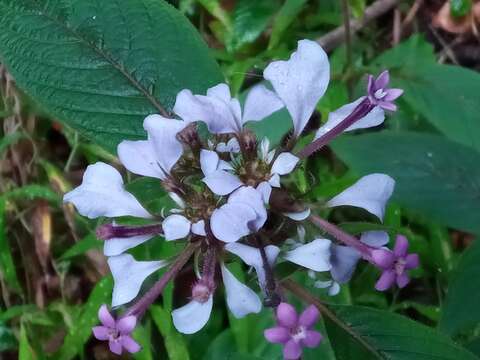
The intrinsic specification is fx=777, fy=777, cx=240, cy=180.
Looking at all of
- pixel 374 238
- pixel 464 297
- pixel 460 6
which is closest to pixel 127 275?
pixel 374 238

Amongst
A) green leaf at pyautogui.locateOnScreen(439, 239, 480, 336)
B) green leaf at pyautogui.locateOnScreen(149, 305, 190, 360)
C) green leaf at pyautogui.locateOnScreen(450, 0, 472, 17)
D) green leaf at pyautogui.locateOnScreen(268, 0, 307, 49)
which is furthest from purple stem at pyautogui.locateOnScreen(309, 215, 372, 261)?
green leaf at pyautogui.locateOnScreen(450, 0, 472, 17)

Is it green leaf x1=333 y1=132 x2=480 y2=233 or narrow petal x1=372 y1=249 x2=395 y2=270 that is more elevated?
narrow petal x1=372 y1=249 x2=395 y2=270

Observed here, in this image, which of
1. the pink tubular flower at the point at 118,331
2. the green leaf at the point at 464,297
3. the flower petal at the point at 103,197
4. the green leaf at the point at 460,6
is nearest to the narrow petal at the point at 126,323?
the pink tubular flower at the point at 118,331

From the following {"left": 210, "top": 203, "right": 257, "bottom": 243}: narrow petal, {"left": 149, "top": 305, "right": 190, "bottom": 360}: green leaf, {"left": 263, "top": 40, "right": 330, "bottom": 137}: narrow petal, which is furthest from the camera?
{"left": 149, "top": 305, "right": 190, "bottom": 360}: green leaf

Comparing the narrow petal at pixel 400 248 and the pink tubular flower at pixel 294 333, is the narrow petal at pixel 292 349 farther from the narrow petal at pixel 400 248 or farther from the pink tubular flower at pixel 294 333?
the narrow petal at pixel 400 248

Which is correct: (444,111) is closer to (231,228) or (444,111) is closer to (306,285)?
(306,285)

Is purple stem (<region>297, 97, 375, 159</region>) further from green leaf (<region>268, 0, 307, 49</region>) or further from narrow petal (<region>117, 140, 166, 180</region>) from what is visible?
green leaf (<region>268, 0, 307, 49</region>)

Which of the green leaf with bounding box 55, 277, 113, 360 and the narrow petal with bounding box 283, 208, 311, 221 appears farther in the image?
the green leaf with bounding box 55, 277, 113, 360
